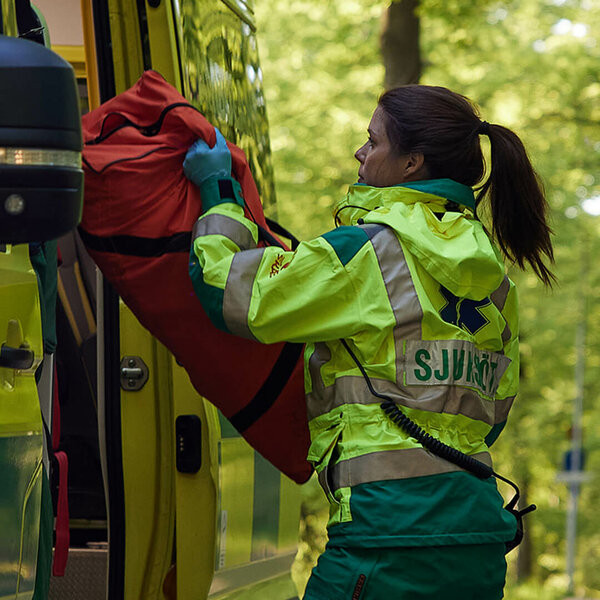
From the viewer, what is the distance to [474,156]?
9.27ft

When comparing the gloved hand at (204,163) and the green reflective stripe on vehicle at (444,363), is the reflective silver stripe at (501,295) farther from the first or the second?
the gloved hand at (204,163)

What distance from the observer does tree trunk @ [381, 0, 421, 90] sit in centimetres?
1035

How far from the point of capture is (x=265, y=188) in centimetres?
407

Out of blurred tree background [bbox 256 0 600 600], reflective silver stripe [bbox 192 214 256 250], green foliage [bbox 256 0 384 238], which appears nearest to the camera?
reflective silver stripe [bbox 192 214 256 250]

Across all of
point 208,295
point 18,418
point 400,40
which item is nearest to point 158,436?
point 208,295

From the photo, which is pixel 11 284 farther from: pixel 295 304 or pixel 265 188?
pixel 265 188

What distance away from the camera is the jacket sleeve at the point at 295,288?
2443mm

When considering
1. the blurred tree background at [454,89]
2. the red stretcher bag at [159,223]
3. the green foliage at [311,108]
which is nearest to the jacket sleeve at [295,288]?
the red stretcher bag at [159,223]

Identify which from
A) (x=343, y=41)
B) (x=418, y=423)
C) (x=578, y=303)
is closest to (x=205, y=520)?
(x=418, y=423)

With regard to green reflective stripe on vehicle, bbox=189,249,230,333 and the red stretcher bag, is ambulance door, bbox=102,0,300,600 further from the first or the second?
green reflective stripe on vehicle, bbox=189,249,230,333

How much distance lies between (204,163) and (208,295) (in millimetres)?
364

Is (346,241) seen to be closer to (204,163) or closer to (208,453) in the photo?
(204,163)

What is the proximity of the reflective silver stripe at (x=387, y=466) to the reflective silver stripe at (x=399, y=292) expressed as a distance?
173 millimetres

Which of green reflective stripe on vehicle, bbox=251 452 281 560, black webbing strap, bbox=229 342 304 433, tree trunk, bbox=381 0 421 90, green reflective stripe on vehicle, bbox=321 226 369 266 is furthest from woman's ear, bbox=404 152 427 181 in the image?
tree trunk, bbox=381 0 421 90
